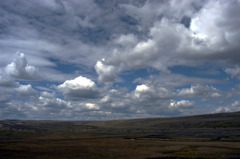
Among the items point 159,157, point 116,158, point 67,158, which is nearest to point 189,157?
point 159,157

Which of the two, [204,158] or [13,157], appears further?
[13,157]

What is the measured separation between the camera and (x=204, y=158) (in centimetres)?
4322

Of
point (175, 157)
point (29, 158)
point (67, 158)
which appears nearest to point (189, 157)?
point (175, 157)

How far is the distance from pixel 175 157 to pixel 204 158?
233 inches

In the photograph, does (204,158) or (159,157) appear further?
(159,157)

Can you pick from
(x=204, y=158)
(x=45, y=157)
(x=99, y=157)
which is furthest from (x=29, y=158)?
(x=204, y=158)

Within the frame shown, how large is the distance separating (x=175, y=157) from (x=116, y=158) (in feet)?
41.3

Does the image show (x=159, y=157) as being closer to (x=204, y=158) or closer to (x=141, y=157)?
(x=141, y=157)

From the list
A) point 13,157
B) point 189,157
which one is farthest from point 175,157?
point 13,157

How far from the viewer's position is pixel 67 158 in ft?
148

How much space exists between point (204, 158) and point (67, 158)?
2756cm

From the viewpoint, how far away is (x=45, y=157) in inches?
A: 1829

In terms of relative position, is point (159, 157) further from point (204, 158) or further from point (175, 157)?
point (204, 158)

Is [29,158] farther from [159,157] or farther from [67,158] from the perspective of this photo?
[159,157]
